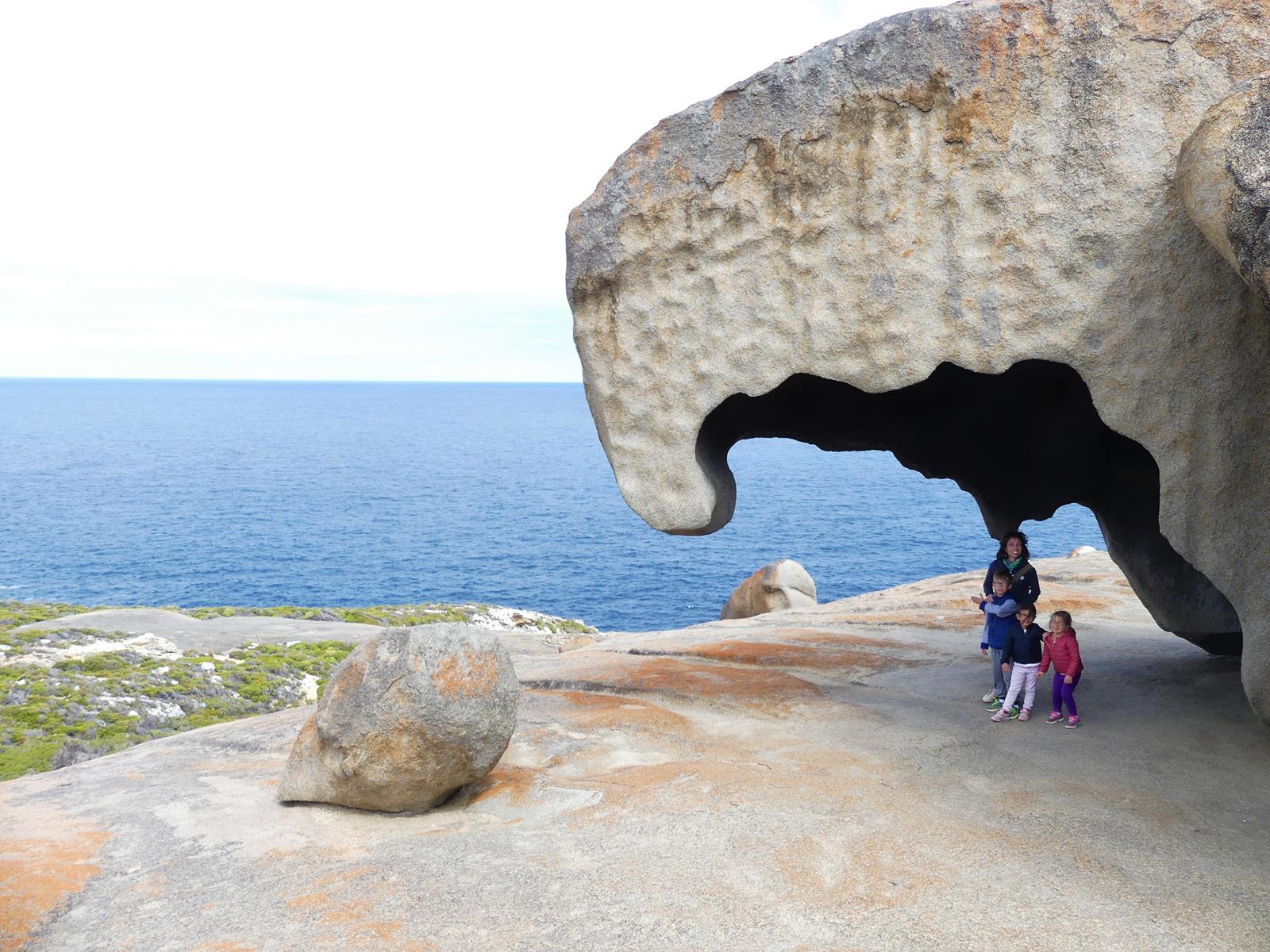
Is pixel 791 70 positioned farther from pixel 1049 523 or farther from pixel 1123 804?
pixel 1049 523

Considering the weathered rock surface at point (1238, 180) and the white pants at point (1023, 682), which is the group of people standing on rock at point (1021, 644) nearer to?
the white pants at point (1023, 682)

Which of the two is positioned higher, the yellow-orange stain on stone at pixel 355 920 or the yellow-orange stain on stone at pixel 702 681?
the yellow-orange stain on stone at pixel 702 681

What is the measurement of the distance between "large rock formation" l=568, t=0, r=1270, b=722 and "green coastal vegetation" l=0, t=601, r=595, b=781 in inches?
624

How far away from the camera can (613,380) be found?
11.3 metres

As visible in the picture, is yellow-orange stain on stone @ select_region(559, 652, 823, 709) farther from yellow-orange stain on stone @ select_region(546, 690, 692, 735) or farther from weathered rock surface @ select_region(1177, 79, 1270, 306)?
weathered rock surface @ select_region(1177, 79, 1270, 306)

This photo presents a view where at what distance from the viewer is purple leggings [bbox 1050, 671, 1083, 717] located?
11.1 metres

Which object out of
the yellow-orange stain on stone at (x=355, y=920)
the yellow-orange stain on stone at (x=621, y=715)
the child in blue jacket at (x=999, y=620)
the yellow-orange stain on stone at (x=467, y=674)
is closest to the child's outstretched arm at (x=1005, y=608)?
the child in blue jacket at (x=999, y=620)

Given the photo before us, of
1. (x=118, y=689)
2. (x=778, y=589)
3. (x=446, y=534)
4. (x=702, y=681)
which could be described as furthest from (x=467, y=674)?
(x=446, y=534)

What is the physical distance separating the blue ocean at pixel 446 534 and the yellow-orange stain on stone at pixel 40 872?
1510 inches

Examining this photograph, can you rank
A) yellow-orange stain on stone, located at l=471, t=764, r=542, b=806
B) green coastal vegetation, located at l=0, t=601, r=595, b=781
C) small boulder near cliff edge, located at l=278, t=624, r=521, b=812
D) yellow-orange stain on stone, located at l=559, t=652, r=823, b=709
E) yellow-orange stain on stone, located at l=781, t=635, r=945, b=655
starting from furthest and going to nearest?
green coastal vegetation, located at l=0, t=601, r=595, b=781
yellow-orange stain on stone, located at l=781, t=635, r=945, b=655
yellow-orange stain on stone, located at l=559, t=652, r=823, b=709
yellow-orange stain on stone, located at l=471, t=764, r=542, b=806
small boulder near cliff edge, located at l=278, t=624, r=521, b=812

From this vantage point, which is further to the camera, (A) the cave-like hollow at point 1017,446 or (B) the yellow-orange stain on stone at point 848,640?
(B) the yellow-orange stain on stone at point 848,640

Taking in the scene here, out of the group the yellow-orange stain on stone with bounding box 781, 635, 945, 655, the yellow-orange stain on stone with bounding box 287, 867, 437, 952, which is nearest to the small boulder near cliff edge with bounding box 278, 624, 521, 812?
the yellow-orange stain on stone with bounding box 287, 867, 437, 952

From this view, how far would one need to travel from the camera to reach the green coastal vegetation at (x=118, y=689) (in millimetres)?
23125

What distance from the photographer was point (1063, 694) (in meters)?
11.2
